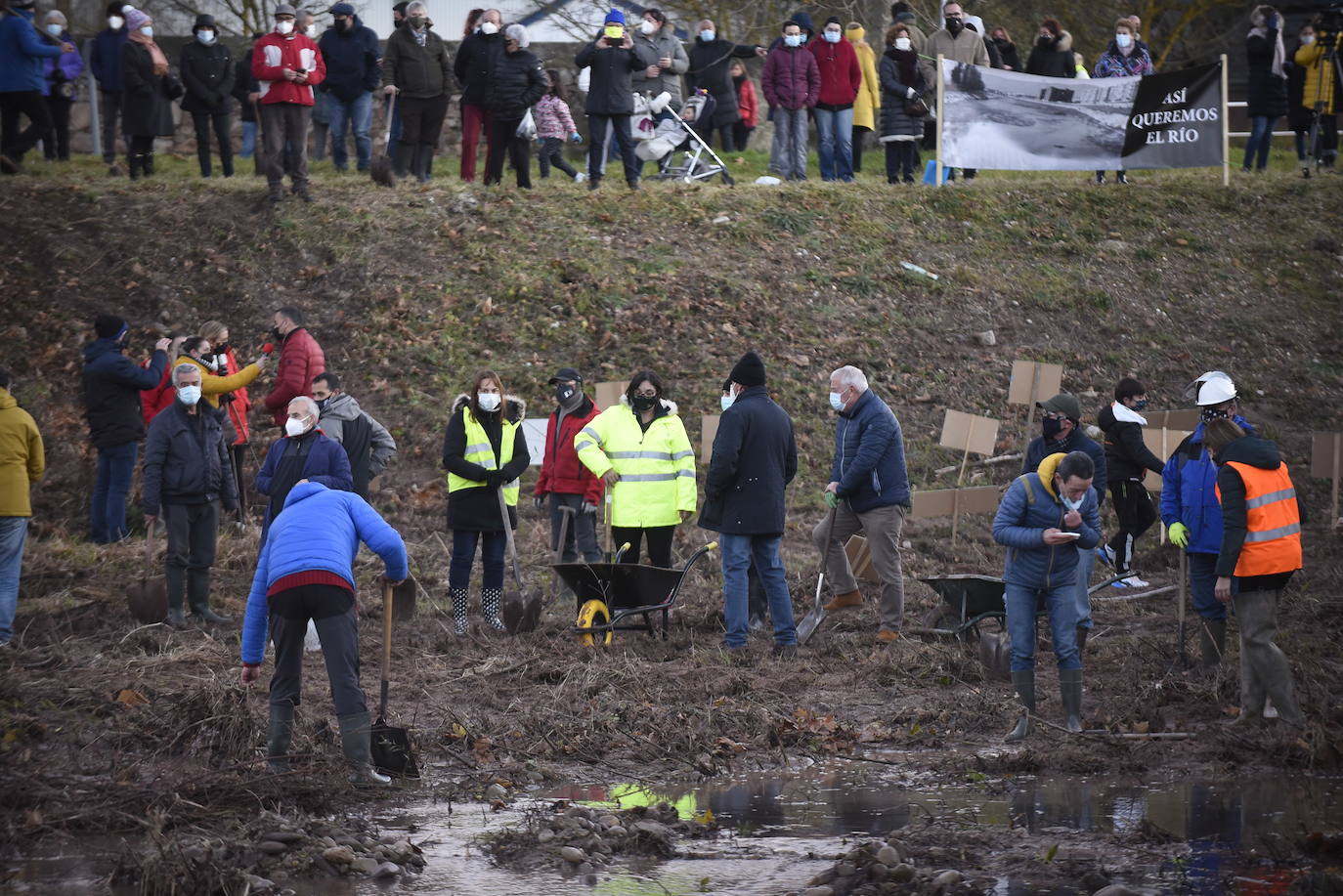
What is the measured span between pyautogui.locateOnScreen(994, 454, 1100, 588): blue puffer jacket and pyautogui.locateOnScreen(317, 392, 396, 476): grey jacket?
4.92m

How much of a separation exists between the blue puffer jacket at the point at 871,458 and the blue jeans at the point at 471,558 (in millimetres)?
2827

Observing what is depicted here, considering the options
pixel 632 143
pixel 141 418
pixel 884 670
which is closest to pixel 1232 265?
pixel 632 143

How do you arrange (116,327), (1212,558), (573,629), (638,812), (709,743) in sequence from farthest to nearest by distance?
(116,327)
(573,629)
(1212,558)
(709,743)
(638,812)

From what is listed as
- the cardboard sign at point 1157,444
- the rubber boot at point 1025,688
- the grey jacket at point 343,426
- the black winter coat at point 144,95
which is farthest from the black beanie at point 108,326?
the cardboard sign at point 1157,444

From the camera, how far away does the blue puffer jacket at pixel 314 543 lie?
8016mm

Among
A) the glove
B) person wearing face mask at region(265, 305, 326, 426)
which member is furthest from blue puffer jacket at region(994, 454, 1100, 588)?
person wearing face mask at region(265, 305, 326, 426)

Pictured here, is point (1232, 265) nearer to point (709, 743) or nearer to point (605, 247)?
point (605, 247)

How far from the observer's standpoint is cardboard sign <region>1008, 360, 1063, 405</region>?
16266 mm

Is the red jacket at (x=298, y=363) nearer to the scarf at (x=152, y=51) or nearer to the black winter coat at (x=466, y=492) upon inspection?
the black winter coat at (x=466, y=492)

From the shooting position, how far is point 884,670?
1082 cm

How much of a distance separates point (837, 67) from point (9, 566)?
13.7m

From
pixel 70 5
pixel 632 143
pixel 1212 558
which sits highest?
pixel 70 5

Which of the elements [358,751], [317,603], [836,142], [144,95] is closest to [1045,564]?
[358,751]

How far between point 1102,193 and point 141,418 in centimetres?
1469
